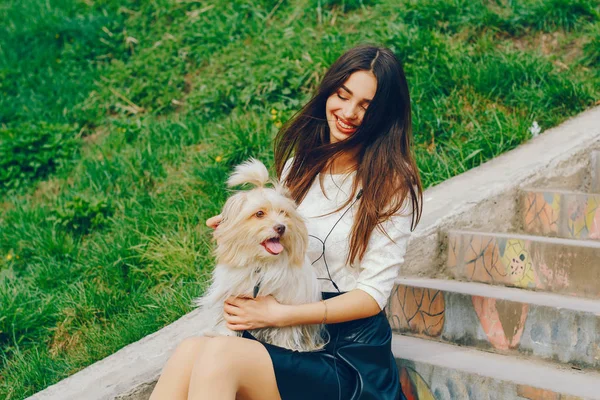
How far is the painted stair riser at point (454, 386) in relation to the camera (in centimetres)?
292

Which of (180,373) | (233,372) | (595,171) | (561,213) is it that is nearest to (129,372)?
(180,373)

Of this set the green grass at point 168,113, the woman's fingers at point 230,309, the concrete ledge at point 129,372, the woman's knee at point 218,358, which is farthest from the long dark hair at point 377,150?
the green grass at point 168,113

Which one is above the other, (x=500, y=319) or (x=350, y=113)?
(x=350, y=113)

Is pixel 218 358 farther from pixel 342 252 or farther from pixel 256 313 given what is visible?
pixel 342 252

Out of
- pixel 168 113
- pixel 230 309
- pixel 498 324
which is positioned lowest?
pixel 498 324

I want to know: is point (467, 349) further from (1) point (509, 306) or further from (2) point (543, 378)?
(2) point (543, 378)

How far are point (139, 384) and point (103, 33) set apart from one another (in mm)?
5795

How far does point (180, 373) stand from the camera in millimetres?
2723

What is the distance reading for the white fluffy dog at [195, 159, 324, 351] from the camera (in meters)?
2.65

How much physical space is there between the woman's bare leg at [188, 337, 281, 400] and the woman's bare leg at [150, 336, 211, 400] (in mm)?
86

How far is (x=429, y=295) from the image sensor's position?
3721 millimetres

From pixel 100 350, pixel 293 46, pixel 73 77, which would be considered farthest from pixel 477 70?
pixel 73 77

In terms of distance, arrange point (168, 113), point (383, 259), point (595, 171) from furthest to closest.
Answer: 1. point (168, 113)
2. point (595, 171)
3. point (383, 259)

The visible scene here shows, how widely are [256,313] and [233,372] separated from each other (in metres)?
0.24
